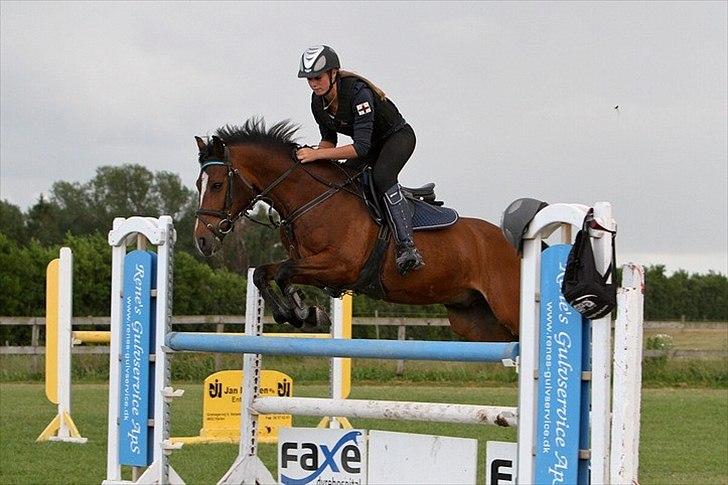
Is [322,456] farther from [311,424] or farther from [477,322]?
[311,424]

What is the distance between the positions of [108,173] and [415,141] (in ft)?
133

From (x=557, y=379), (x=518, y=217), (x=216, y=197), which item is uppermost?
(x=216, y=197)

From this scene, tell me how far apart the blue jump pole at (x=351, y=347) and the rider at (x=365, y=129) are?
1035 mm

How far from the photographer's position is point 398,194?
541 cm

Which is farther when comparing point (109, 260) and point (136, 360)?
point (109, 260)

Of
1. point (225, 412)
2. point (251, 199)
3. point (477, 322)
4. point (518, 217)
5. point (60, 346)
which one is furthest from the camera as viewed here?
point (60, 346)

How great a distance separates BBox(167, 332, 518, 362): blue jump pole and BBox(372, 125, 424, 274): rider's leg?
1.00m

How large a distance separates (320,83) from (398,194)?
629 millimetres

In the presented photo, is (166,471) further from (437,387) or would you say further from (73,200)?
(73,200)

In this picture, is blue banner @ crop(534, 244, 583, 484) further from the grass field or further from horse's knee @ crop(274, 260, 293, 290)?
the grass field

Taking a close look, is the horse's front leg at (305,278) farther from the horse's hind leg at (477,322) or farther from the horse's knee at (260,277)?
the horse's hind leg at (477,322)

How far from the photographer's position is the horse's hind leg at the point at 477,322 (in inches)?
224

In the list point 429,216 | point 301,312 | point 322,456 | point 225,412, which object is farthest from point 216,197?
point 225,412

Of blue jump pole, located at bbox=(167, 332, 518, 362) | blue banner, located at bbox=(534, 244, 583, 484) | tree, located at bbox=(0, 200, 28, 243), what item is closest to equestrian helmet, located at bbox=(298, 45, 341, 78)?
blue jump pole, located at bbox=(167, 332, 518, 362)
